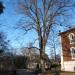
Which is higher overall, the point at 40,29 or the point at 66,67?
the point at 40,29

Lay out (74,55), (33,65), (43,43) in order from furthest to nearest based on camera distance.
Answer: (33,65) < (74,55) < (43,43)

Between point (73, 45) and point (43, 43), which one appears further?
point (73, 45)

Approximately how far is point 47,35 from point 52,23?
71.7 inches

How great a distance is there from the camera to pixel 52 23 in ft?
125

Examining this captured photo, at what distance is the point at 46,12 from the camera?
125 ft

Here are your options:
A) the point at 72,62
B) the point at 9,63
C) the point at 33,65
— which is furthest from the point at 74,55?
the point at 33,65

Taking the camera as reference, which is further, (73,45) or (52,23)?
(73,45)

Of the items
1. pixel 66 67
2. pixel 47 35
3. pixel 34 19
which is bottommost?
pixel 66 67

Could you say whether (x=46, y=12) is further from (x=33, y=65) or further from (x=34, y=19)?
(x=33, y=65)

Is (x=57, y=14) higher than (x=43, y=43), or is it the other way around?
(x=57, y=14)

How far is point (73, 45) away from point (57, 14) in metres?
24.3

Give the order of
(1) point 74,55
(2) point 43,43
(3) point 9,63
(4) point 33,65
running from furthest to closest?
(4) point 33,65 → (1) point 74,55 → (3) point 9,63 → (2) point 43,43

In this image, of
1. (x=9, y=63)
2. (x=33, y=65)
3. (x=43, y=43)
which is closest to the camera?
(x=43, y=43)

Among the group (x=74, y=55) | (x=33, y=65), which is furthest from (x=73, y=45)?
(x=33, y=65)
